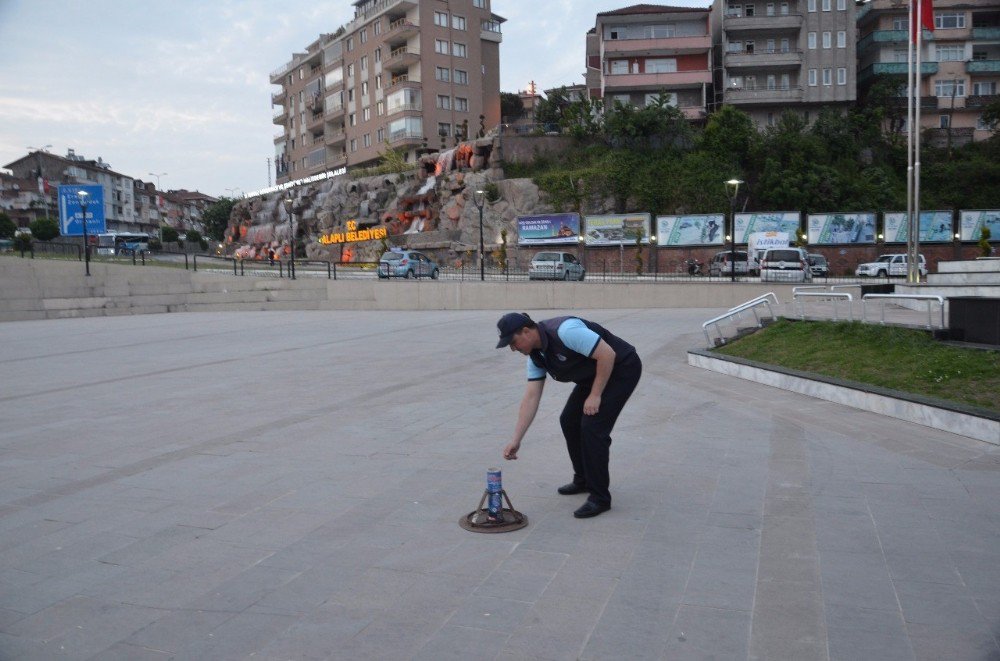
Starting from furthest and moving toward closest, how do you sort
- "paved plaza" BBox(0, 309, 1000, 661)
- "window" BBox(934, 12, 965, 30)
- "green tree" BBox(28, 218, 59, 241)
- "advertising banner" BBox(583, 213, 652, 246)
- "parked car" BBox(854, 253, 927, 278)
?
"green tree" BBox(28, 218, 59, 241), "window" BBox(934, 12, 965, 30), "advertising banner" BBox(583, 213, 652, 246), "parked car" BBox(854, 253, 927, 278), "paved plaza" BBox(0, 309, 1000, 661)

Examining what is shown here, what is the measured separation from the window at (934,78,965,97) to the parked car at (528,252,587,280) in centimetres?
3414

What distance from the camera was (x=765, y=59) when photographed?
51.8 metres

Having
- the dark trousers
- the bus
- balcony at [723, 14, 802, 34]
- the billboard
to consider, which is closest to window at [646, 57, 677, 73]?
balcony at [723, 14, 802, 34]

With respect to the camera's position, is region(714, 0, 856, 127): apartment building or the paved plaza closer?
the paved plaza

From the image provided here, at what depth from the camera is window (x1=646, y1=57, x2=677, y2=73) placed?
177ft

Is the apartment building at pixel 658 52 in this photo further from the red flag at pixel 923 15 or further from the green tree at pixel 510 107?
the red flag at pixel 923 15

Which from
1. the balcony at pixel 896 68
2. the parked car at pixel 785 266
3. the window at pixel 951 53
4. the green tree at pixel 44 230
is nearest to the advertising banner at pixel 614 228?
the parked car at pixel 785 266

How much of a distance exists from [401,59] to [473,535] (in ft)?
198

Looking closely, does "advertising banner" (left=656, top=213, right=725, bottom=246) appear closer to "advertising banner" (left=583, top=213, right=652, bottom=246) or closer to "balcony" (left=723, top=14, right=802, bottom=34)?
"advertising banner" (left=583, top=213, right=652, bottom=246)

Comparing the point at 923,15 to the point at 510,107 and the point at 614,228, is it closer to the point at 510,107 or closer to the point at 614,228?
the point at 614,228

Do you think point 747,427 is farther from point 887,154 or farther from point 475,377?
point 887,154

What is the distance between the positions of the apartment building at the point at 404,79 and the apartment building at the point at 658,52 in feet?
40.6

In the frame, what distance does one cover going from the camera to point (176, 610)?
3.69 meters

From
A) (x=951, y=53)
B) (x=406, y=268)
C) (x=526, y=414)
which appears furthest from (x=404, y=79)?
(x=526, y=414)
